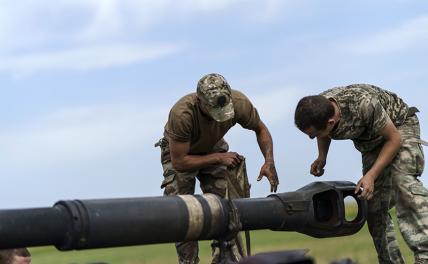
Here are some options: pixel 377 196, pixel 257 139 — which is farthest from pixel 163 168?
pixel 377 196

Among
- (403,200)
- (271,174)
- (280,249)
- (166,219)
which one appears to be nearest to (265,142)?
(271,174)

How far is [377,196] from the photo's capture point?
354 inches

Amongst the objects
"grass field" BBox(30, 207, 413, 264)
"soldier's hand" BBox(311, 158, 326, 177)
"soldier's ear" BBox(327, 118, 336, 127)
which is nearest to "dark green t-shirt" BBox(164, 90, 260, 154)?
"soldier's hand" BBox(311, 158, 326, 177)

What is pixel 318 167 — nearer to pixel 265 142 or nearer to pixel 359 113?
pixel 265 142

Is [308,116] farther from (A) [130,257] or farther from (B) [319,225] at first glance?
(A) [130,257]

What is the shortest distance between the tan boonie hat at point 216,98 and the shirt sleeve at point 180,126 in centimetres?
21

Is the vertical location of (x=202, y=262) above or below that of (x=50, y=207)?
below

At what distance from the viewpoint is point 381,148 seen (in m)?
8.87

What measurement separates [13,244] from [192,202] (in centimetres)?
128

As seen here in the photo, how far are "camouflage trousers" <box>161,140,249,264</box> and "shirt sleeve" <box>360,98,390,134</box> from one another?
1.37 m

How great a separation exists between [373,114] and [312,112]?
702 mm

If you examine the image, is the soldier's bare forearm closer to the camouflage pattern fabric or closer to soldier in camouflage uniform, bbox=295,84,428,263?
soldier in camouflage uniform, bbox=295,84,428,263

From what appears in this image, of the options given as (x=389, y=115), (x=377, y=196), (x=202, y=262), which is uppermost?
(x=389, y=115)

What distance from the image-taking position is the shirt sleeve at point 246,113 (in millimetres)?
9219
